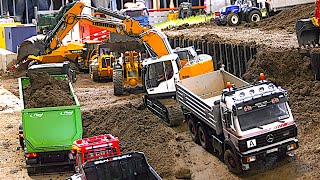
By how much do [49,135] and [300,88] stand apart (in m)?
7.62

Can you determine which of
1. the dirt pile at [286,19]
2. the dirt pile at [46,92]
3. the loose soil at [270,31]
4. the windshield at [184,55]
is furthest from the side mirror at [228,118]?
the dirt pile at [286,19]

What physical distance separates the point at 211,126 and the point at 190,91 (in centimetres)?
244

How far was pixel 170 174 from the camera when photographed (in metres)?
14.4

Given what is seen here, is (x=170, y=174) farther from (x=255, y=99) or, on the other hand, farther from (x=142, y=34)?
(x=142, y=34)

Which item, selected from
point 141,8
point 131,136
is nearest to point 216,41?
point 131,136

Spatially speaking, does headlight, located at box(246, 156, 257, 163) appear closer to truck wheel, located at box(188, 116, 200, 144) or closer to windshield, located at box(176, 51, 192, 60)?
truck wheel, located at box(188, 116, 200, 144)

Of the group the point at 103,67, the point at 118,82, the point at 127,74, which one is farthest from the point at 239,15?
the point at 118,82

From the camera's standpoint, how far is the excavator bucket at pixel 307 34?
18953 millimetres

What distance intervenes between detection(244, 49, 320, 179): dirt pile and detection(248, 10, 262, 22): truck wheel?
46.4ft

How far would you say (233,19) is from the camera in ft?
111

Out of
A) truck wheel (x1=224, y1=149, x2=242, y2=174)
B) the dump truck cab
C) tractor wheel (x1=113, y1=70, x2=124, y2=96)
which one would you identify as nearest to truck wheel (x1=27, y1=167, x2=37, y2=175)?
truck wheel (x1=224, y1=149, x2=242, y2=174)

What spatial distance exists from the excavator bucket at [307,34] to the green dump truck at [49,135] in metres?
8.21

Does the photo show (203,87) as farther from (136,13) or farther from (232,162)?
(136,13)

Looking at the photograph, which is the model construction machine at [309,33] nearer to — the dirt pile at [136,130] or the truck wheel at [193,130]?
the truck wheel at [193,130]
